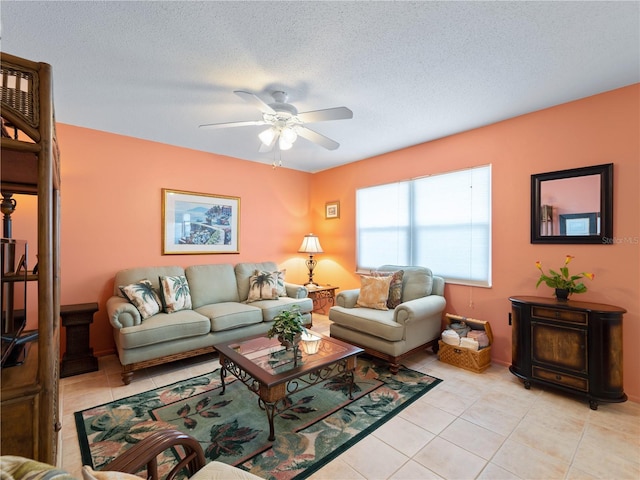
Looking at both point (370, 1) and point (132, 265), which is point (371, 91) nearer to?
point (370, 1)

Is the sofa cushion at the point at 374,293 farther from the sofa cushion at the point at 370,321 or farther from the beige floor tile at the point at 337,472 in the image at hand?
the beige floor tile at the point at 337,472

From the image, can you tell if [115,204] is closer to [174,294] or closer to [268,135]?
[174,294]

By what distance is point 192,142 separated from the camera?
145 inches

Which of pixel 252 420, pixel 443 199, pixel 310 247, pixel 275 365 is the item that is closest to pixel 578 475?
pixel 275 365

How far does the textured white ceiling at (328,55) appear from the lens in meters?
1.61

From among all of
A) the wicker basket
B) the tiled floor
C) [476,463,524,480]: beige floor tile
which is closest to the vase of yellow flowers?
the wicker basket

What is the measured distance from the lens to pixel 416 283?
11.3 ft

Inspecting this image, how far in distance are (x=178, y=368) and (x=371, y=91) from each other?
10.6ft

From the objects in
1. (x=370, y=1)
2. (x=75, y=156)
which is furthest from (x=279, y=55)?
(x=75, y=156)

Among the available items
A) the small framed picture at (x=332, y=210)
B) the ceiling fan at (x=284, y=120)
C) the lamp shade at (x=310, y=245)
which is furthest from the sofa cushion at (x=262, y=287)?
the ceiling fan at (x=284, y=120)

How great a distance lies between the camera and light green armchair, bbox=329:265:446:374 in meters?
2.80

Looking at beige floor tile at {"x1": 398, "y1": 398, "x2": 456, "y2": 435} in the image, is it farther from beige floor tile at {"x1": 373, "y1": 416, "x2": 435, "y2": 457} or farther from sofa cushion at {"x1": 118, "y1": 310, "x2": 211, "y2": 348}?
sofa cushion at {"x1": 118, "y1": 310, "x2": 211, "y2": 348}

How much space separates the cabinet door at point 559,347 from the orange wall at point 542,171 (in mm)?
455

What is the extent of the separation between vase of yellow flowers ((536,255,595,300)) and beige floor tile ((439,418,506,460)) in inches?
54.0
